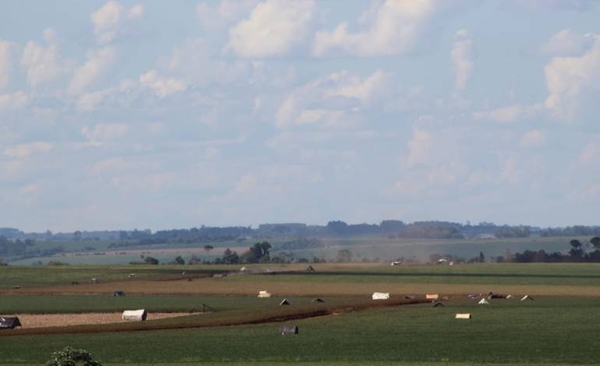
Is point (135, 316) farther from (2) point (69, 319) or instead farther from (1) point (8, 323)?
(1) point (8, 323)

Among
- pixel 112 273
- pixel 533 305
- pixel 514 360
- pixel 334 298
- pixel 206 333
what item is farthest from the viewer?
pixel 112 273

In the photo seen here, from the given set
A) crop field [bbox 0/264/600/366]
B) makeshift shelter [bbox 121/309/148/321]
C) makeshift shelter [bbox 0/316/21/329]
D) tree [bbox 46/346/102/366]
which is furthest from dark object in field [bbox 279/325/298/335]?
tree [bbox 46/346/102/366]

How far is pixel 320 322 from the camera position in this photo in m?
78.8

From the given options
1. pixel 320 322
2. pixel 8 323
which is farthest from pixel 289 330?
pixel 8 323

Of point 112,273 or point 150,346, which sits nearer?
point 150,346

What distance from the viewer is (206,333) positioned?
71688mm

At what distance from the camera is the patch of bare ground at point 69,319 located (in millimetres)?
82312

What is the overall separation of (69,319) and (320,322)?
17.6m

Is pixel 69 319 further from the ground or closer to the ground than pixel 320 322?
further from the ground

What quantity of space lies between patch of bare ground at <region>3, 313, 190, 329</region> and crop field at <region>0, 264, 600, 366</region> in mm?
849

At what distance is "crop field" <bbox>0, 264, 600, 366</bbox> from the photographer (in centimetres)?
5825

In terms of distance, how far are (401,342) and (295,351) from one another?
6145mm

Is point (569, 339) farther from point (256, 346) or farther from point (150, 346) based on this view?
point (150, 346)

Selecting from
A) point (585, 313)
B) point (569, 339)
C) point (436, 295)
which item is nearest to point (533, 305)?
point (585, 313)
